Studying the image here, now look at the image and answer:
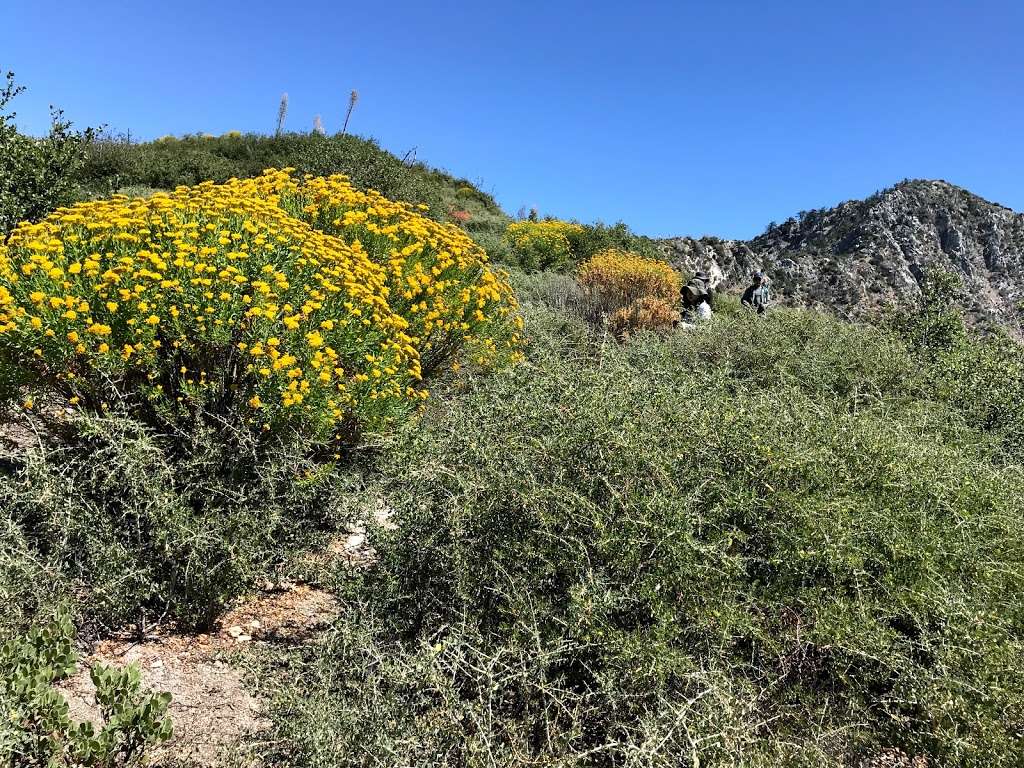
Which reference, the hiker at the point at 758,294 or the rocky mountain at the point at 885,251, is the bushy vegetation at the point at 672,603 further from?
the rocky mountain at the point at 885,251

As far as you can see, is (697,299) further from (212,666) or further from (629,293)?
(212,666)

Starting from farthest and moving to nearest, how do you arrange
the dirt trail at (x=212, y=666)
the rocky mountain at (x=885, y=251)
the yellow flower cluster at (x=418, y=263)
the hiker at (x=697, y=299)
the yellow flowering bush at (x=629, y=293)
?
the rocky mountain at (x=885, y=251), the hiker at (x=697, y=299), the yellow flowering bush at (x=629, y=293), the yellow flower cluster at (x=418, y=263), the dirt trail at (x=212, y=666)

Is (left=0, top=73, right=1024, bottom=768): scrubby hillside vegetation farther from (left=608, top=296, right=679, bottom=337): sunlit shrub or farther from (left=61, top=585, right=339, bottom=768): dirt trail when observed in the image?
(left=608, top=296, right=679, bottom=337): sunlit shrub

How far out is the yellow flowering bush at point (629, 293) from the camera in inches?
425

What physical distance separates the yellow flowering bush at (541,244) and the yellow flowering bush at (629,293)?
3.79 metres

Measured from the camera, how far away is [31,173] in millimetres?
8102

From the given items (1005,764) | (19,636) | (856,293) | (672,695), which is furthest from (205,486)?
(856,293)

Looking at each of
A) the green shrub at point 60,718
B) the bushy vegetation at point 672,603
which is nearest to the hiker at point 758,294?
the bushy vegetation at point 672,603

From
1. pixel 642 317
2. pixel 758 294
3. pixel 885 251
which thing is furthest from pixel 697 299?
pixel 885 251

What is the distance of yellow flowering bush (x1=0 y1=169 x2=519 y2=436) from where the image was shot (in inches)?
132

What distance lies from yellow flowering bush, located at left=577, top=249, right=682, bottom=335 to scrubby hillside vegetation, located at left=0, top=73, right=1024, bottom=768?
6.07m

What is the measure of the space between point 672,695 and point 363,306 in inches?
116

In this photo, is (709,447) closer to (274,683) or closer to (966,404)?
(274,683)

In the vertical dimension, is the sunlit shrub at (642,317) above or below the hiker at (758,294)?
below
